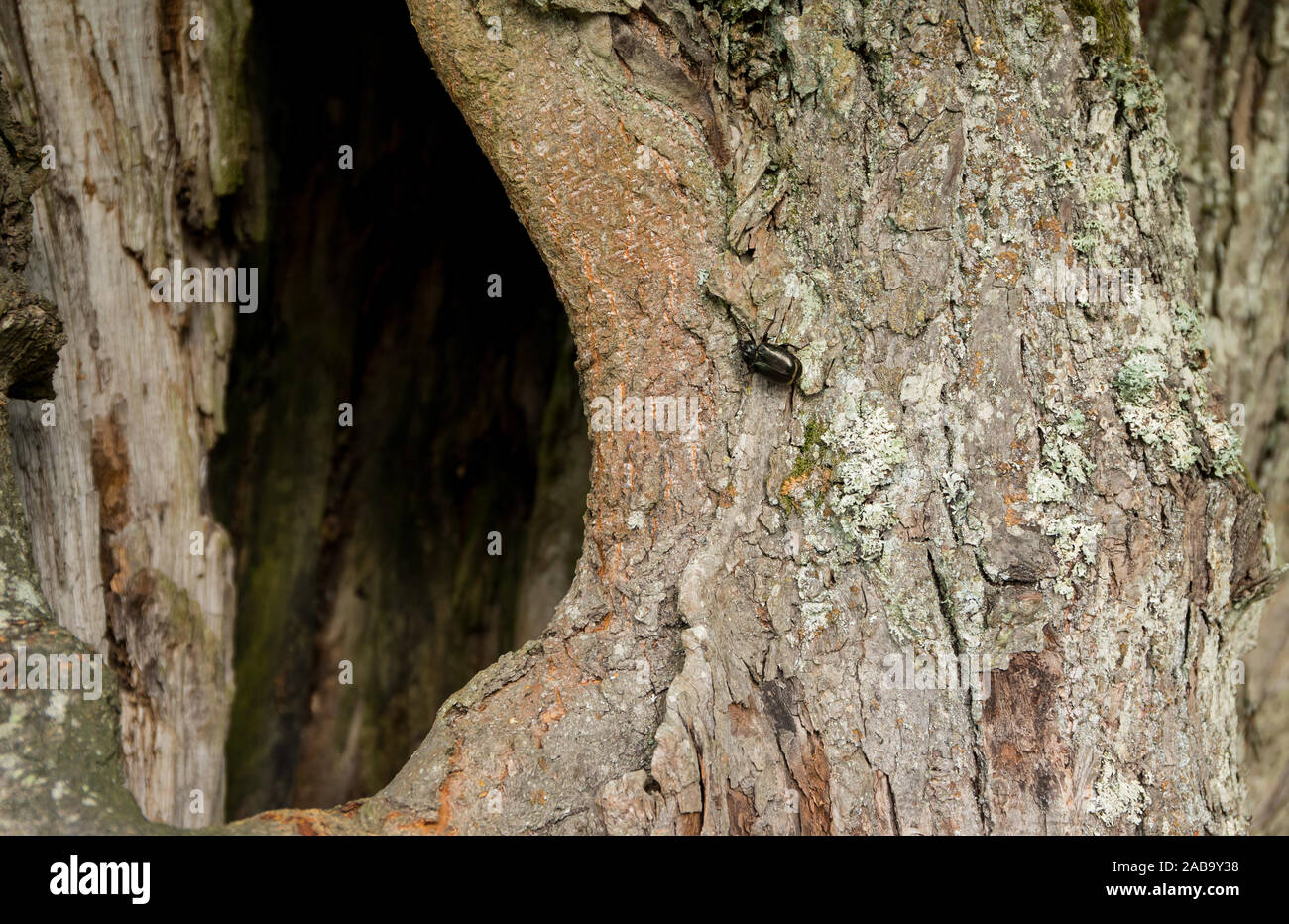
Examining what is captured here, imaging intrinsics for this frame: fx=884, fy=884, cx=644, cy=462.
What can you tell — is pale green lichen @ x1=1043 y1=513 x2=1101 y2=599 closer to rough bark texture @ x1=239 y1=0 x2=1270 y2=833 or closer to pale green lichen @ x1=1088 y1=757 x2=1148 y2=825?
rough bark texture @ x1=239 y1=0 x2=1270 y2=833

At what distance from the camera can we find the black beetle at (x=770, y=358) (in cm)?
160

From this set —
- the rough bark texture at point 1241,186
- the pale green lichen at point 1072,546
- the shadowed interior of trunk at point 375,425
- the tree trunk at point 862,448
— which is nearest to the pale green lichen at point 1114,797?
the tree trunk at point 862,448

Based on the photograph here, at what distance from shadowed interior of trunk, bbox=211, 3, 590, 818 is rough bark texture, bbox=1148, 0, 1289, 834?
5.73 feet

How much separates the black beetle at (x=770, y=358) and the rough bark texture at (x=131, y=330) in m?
1.36

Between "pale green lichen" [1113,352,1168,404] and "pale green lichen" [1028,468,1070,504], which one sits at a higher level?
"pale green lichen" [1113,352,1168,404]

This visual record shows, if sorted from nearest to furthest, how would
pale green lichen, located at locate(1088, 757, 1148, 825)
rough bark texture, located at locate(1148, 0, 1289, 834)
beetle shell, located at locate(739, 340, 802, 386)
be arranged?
pale green lichen, located at locate(1088, 757, 1148, 825), beetle shell, located at locate(739, 340, 802, 386), rough bark texture, located at locate(1148, 0, 1289, 834)

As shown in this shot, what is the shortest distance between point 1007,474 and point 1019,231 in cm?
43

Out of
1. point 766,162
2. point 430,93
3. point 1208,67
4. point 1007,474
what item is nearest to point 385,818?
point 1007,474

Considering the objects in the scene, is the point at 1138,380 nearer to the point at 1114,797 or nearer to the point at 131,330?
the point at 1114,797

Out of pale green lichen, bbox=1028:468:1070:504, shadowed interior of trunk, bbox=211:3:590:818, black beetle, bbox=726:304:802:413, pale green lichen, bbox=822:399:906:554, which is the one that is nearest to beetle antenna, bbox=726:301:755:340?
black beetle, bbox=726:304:802:413

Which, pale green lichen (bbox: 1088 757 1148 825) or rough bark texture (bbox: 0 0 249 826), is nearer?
pale green lichen (bbox: 1088 757 1148 825)

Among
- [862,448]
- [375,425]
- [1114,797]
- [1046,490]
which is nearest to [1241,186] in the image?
[1046,490]

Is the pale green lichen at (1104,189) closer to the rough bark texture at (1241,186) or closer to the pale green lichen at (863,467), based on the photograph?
the pale green lichen at (863,467)

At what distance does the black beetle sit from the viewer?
5.25ft
